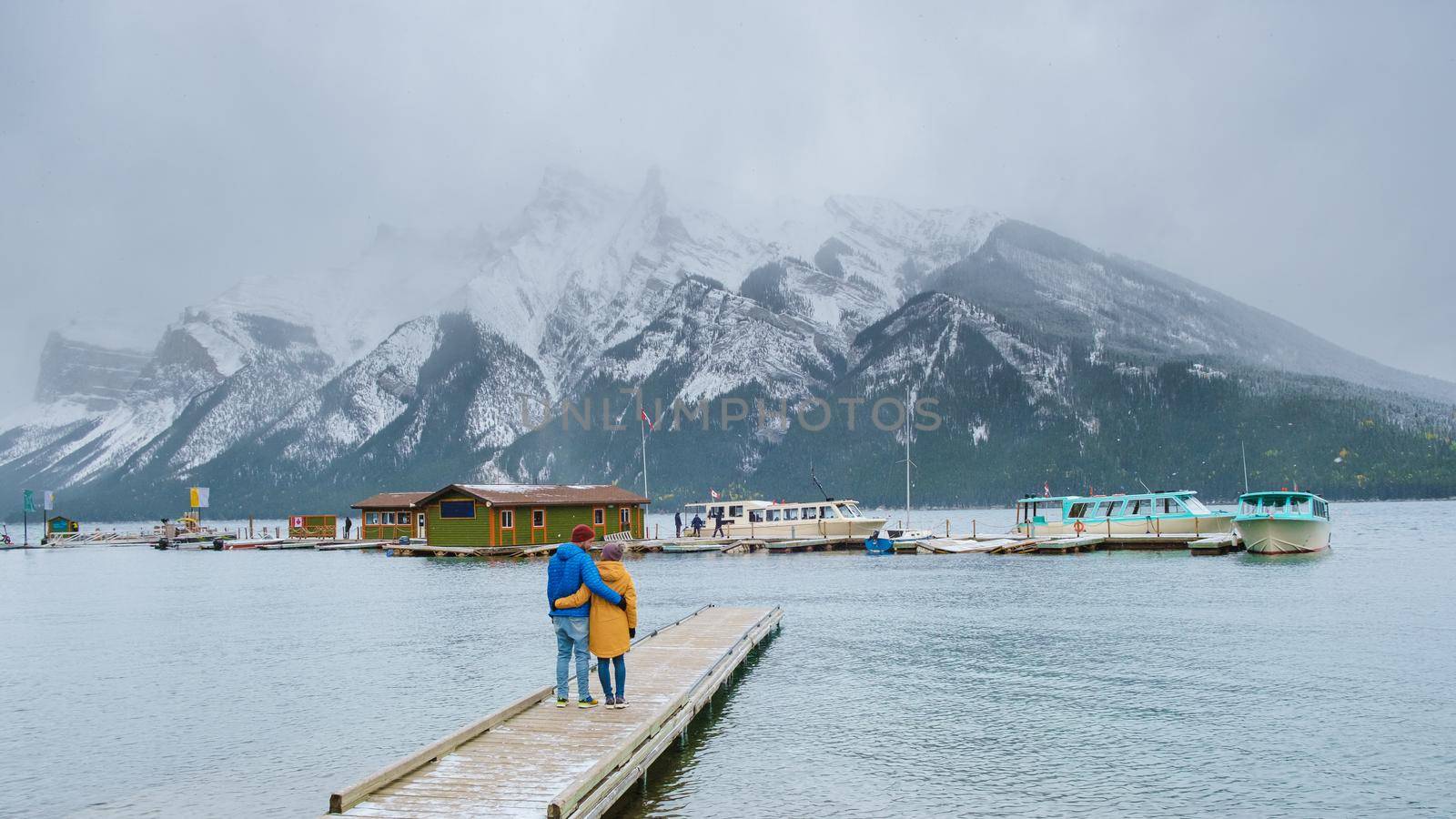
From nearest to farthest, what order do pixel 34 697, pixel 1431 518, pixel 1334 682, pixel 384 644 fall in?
pixel 1334 682, pixel 34 697, pixel 384 644, pixel 1431 518

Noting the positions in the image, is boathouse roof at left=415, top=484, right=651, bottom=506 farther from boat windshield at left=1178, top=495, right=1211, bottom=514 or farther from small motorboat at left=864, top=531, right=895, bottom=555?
boat windshield at left=1178, top=495, right=1211, bottom=514

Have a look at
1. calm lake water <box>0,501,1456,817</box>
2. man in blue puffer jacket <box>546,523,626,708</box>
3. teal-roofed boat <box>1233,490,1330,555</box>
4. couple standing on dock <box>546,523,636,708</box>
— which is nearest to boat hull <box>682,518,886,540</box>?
teal-roofed boat <box>1233,490,1330,555</box>

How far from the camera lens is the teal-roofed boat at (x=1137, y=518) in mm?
75875

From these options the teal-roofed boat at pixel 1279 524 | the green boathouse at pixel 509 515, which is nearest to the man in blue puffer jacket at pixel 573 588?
the teal-roofed boat at pixel 1279 524

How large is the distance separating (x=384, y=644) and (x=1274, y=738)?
2756 cm

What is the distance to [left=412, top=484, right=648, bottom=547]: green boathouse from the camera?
79500mm

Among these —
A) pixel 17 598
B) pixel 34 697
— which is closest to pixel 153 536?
pixel 17 598

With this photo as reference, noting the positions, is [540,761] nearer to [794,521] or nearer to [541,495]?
[541,495]

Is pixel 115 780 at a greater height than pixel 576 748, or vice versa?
pixel 576 748

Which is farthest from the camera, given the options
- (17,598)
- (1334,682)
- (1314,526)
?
(1314,526)

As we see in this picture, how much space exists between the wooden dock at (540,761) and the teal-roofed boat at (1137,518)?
61.4 metres

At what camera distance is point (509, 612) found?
143ft

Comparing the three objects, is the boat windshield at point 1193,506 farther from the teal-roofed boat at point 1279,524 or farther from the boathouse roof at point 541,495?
the boathouse roof at point 541,495

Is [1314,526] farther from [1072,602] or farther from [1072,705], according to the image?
[1072,705]
